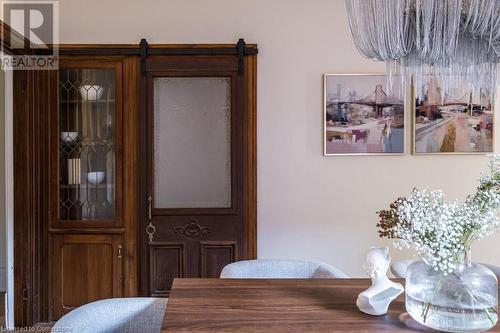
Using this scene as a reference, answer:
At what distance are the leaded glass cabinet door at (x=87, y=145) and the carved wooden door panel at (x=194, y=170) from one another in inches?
11.2

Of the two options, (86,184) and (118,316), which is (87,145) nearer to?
(86,184)

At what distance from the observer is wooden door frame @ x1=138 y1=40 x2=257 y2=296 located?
2846mm

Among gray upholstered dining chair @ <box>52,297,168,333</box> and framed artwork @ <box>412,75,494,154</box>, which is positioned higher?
framed artwork @ <box>412,75,494,154</box>

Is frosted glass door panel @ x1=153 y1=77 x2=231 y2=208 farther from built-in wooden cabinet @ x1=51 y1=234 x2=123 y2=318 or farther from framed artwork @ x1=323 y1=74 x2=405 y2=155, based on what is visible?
framed artwork @ x1=323 y1=74 x2=405 y2=155

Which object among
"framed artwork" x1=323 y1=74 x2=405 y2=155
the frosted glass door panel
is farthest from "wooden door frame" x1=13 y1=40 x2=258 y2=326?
"framed artwork" x1=323 y1=74 x2=405 y2=155

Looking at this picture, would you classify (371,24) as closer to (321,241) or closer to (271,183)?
(271,183)

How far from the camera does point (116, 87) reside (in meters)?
2.87

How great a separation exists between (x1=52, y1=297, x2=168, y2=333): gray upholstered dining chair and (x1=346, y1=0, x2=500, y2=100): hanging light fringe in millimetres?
1357

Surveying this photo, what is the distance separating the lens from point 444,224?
1261 mm

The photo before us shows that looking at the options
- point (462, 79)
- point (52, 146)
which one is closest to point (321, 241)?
point (462, 79)

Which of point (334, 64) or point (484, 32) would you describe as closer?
point (484, 32)

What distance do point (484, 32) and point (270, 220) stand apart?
6.29 ft

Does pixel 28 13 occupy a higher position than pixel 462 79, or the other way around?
pixel 28 13

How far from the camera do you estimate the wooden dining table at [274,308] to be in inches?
51.4
